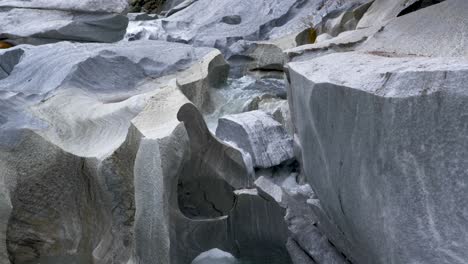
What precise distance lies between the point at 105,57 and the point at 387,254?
13.4 feet

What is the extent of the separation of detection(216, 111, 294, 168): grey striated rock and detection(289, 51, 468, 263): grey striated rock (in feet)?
5.02

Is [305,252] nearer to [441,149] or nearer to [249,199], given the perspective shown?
[249,199]

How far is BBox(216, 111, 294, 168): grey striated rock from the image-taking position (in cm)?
432

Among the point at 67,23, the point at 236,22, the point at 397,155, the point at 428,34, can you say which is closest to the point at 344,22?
the point at 236,22

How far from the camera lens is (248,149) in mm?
4359

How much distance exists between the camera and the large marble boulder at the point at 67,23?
308 inches

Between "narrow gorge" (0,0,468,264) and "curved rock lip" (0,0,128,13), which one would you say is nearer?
"narrow gorge" (0,0,468,264)

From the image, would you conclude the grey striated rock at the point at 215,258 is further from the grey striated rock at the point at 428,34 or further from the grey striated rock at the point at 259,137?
the grey striated rock at the point at 428,34

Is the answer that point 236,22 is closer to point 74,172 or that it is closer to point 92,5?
point 92,5

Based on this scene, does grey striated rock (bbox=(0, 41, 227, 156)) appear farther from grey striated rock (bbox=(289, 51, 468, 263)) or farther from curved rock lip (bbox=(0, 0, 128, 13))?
grey striated rock (bbox=(289, 51, 468, 263))

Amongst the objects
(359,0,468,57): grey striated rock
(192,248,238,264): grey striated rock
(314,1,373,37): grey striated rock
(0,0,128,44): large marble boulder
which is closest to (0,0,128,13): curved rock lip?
(0,0,128,44): large marble boulder

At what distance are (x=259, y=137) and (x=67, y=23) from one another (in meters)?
4.40

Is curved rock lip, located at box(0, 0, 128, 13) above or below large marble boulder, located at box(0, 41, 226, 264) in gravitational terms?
below

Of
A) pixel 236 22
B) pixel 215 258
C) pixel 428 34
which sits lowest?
pixel 236 22
